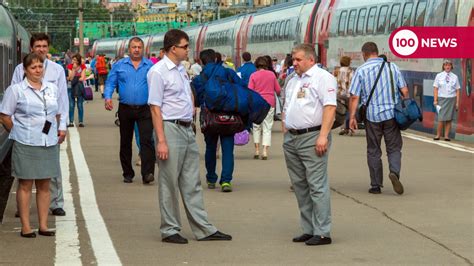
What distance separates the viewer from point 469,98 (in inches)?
973

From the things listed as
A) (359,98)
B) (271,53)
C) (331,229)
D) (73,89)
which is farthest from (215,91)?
→ (271,53)

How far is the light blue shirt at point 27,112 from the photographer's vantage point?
11242mm

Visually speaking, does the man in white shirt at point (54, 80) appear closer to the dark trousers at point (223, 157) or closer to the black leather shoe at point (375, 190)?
the dark trousers at point (223, 157)

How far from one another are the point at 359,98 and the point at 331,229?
13.7ft

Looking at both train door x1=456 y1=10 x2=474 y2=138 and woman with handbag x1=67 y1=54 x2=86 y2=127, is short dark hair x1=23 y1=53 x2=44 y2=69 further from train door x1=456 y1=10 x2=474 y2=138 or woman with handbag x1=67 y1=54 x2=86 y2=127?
woman with handbag x1=67 y1=54 x2=86 y2=127

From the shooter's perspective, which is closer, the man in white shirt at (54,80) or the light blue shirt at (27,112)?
the light blue shirt at (27,112)

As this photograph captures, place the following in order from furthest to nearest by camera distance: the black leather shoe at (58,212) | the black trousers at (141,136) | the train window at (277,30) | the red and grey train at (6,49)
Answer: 1. the train window at (277,30)
2. the black trousers at (141,136)
3. the red and grey train at (6,49)
4. the black leather shoe at (58,212)

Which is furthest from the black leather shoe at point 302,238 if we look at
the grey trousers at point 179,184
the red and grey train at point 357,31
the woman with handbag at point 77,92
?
the woman with handbag at point 77,92

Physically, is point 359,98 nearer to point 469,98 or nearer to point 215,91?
point 215,91

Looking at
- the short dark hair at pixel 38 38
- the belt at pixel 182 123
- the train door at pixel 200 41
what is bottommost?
the train door at pixel 200 41

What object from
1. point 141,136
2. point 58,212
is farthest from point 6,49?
point 58,212

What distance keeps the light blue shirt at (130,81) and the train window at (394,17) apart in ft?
45.1

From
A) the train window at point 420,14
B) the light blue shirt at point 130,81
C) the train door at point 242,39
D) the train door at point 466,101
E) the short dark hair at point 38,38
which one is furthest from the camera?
the train door at point 242,39

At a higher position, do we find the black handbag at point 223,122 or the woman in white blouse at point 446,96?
the black handbag at point 223,122
